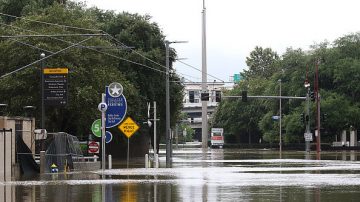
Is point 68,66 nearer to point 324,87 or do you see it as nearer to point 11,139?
point 11,139

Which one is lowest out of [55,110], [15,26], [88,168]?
[88,168]

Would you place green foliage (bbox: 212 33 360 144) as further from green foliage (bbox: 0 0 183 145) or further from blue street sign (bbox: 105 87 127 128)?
blue street sign (bbox: 105 87 127 128)

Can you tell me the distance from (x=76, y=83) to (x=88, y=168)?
9.92m

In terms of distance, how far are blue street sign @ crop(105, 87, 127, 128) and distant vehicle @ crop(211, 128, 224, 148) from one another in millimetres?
90745

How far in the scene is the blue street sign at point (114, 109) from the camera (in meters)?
43.4

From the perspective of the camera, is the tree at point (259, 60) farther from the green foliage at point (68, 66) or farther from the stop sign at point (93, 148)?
the stop sign at point (93, 148)

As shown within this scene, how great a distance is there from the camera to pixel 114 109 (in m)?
43.7

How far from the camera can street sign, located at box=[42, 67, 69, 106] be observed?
41594 mm

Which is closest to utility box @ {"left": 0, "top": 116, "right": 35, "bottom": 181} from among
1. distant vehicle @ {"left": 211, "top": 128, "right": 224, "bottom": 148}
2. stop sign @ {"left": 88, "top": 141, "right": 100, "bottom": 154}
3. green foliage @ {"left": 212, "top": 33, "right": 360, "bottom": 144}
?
stop sign @ {"left": 88, "top": 141, "right": 100, "bottom": 154}

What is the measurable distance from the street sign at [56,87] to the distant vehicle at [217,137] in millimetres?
93246

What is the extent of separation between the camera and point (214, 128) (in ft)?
447

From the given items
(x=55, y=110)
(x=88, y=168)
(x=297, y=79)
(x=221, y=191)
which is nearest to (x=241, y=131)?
(x=297, y=79)

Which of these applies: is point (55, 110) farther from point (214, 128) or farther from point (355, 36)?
point (214, 128)

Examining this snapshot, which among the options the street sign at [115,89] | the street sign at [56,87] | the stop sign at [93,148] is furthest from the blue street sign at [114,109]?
the stop sign at [93,148]
